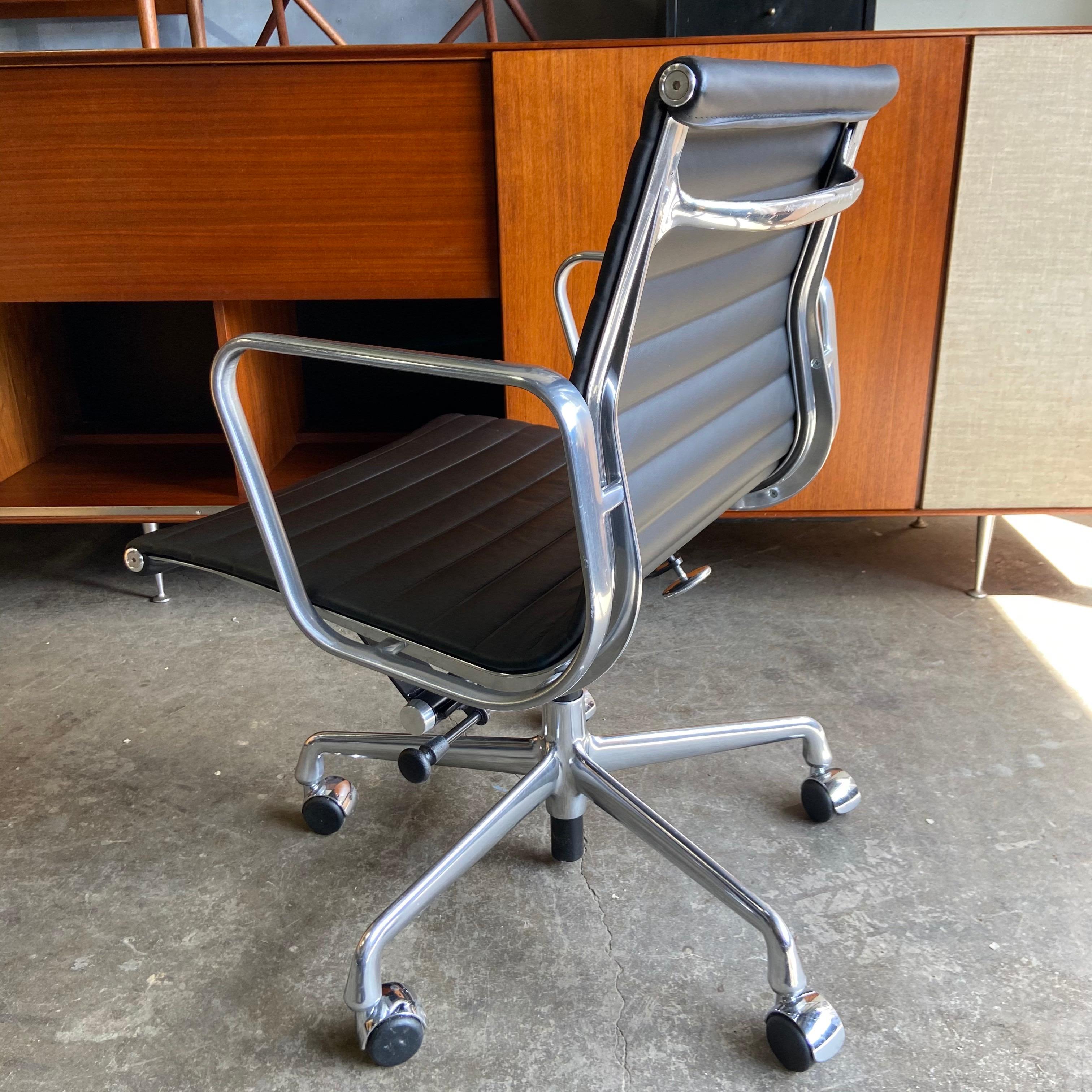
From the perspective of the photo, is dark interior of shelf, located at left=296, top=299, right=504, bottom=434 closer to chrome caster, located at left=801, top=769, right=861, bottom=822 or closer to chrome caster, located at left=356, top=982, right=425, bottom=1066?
chrome caster, located at left=801, top=769, right=861, bottom=822

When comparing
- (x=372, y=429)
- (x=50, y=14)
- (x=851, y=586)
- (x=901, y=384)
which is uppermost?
(x=50, y=14)

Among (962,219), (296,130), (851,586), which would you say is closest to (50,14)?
(296,130)

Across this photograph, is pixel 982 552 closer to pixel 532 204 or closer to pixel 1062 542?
pixel 1062 542

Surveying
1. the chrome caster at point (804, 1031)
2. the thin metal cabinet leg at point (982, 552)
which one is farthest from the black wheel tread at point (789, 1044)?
the thin metal cabinet leg at point (982, 552)

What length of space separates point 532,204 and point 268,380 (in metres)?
0.77

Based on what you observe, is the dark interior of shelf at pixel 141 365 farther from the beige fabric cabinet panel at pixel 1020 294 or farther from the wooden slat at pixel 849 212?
the beige fabric cabinet panel at pixel 1020 294

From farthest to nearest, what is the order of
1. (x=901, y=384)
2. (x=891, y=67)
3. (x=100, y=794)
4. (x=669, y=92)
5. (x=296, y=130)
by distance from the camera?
(x=901, y=384) < (x=296, y=130) < (x=100, y=794) < (x=891, y=67) < (x=669, y=92)

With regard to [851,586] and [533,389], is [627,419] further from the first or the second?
[851,586]

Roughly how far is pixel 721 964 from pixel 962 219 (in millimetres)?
1384

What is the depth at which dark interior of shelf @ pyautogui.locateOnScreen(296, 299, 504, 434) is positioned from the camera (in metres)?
2.57

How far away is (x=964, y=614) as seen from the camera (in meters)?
2.03

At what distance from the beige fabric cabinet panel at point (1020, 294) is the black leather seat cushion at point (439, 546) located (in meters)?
0.97

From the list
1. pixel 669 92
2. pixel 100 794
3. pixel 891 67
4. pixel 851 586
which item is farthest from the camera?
pixel 851 586

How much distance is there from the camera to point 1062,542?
7.76ft
